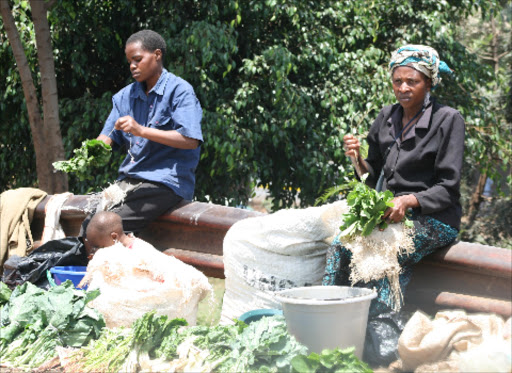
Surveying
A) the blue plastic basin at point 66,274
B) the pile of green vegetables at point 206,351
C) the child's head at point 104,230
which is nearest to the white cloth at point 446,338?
the pile of green vegetables at point 206,351

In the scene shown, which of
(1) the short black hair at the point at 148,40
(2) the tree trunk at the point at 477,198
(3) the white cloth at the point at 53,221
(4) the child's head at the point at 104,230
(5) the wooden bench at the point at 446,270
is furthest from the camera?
(2) the tree trunk at the point at 477,198

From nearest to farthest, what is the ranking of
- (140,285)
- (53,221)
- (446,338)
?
1. (446,338)
2. (140,285)
3. (53,221)

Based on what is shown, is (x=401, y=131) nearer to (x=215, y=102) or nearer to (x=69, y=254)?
(x=69, y=254)

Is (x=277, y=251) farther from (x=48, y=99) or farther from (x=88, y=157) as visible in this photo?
(x=48, y=99)

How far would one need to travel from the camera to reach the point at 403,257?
373 cm

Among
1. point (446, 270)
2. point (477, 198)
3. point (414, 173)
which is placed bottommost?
point (477, 198)

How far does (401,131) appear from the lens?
4.09 meters

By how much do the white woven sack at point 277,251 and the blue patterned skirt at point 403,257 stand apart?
0.74ft

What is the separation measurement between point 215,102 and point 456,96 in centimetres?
337

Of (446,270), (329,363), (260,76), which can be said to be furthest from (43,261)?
(260,76)

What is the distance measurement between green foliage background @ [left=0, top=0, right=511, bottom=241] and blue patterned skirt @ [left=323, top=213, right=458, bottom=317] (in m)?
3.88

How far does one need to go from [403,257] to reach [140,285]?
162cm

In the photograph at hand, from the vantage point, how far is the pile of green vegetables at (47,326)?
386 centimetres

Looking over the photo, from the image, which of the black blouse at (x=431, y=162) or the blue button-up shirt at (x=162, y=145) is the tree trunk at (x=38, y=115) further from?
the black blouse at (x=431, y=162)
